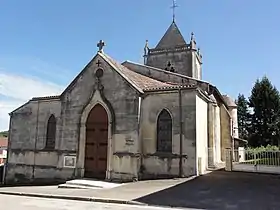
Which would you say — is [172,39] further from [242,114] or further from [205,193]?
[242,114]

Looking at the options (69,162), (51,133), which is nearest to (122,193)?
(69,162)

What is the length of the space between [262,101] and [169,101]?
1345 inches

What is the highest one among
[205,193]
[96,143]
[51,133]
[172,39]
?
[172,39]

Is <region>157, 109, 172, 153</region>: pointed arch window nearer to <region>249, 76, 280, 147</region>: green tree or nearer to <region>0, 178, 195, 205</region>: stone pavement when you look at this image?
<region>0, 178, 195, 205</region>: stone pavement

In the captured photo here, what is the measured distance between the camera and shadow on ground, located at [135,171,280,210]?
9922 mm

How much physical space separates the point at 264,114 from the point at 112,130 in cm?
3425

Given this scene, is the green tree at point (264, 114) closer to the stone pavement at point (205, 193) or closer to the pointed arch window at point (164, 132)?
the stone pavement at point (205, 193)

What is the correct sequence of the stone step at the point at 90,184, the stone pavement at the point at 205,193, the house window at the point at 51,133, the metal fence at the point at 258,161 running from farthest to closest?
1. the house window at the point at 51,133
2. the metal fence at the point at 258,161
3. the stone step at the point at 90,184
4. the stone pavement at the point at 205,193

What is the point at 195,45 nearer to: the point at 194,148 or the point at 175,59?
the point at 175,59

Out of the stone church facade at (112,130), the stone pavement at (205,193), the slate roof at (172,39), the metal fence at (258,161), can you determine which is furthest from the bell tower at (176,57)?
the stone pavement at (205,193)

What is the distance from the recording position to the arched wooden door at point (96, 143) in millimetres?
17469

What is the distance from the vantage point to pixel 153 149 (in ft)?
53.7

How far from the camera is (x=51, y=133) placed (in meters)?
20.1

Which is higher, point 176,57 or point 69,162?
point 176,57
